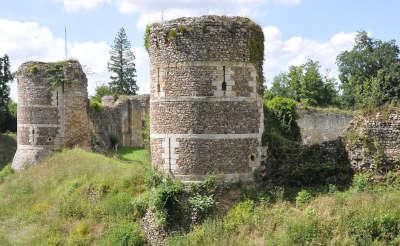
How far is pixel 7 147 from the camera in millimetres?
43906

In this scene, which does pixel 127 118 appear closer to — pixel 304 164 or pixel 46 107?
pixel 46 107

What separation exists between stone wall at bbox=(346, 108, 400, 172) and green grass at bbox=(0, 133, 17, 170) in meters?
31.0

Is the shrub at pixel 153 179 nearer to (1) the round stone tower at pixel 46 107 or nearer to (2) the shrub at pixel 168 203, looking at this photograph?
(2) the shrub at pixel 168 203

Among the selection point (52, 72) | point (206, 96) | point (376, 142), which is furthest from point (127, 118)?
point (376, 142)

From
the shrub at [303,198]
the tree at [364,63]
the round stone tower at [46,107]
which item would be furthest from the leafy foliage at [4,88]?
the shrub at [303,198]

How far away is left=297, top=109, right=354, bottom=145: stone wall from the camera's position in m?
29.6

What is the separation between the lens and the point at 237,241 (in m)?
13.2

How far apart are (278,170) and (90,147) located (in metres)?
15.5

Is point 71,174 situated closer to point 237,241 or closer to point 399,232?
point 237,241

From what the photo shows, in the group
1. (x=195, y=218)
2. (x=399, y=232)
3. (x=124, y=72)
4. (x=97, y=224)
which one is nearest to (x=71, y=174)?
(x=97, y=224)

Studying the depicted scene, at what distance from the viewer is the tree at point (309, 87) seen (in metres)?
49.4

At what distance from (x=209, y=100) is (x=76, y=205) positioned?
701 cm

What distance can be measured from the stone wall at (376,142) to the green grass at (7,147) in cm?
3096

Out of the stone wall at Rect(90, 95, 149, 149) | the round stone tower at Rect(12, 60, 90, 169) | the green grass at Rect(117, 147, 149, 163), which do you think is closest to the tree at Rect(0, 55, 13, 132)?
the stone wall at Rect(90, 95, 149, 149)
